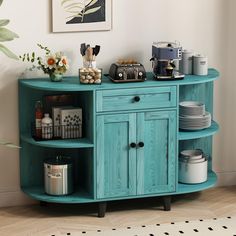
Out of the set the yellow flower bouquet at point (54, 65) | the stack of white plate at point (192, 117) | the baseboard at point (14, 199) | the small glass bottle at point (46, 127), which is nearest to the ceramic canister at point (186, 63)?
the stack of white plate at point (192, 117)

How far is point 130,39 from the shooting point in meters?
4.49

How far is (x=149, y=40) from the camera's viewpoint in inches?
178

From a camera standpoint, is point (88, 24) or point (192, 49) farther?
point (192, 49)

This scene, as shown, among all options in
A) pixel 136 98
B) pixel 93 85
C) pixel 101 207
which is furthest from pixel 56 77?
pixel 101 207

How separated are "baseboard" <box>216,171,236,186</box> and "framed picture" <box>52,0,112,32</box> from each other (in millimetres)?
1396

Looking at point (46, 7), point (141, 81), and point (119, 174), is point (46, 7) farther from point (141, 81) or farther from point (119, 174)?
point (119, 174)

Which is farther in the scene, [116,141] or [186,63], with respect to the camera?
[186,63]

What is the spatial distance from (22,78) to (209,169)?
1.48m

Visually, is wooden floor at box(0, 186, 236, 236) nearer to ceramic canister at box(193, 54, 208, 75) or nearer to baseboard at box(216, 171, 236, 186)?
baseboard at box(216, 171, 236, 186)

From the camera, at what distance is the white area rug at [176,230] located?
4.01 meters

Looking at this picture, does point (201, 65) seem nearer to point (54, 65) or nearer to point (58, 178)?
point (54, 65)

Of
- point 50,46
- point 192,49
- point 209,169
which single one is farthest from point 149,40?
point 209,169

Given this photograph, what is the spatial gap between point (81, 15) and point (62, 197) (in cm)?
117

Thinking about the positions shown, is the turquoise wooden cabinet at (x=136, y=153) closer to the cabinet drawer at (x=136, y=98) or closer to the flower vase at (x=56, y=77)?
the cabinet drawer at (x=136, y=98)
